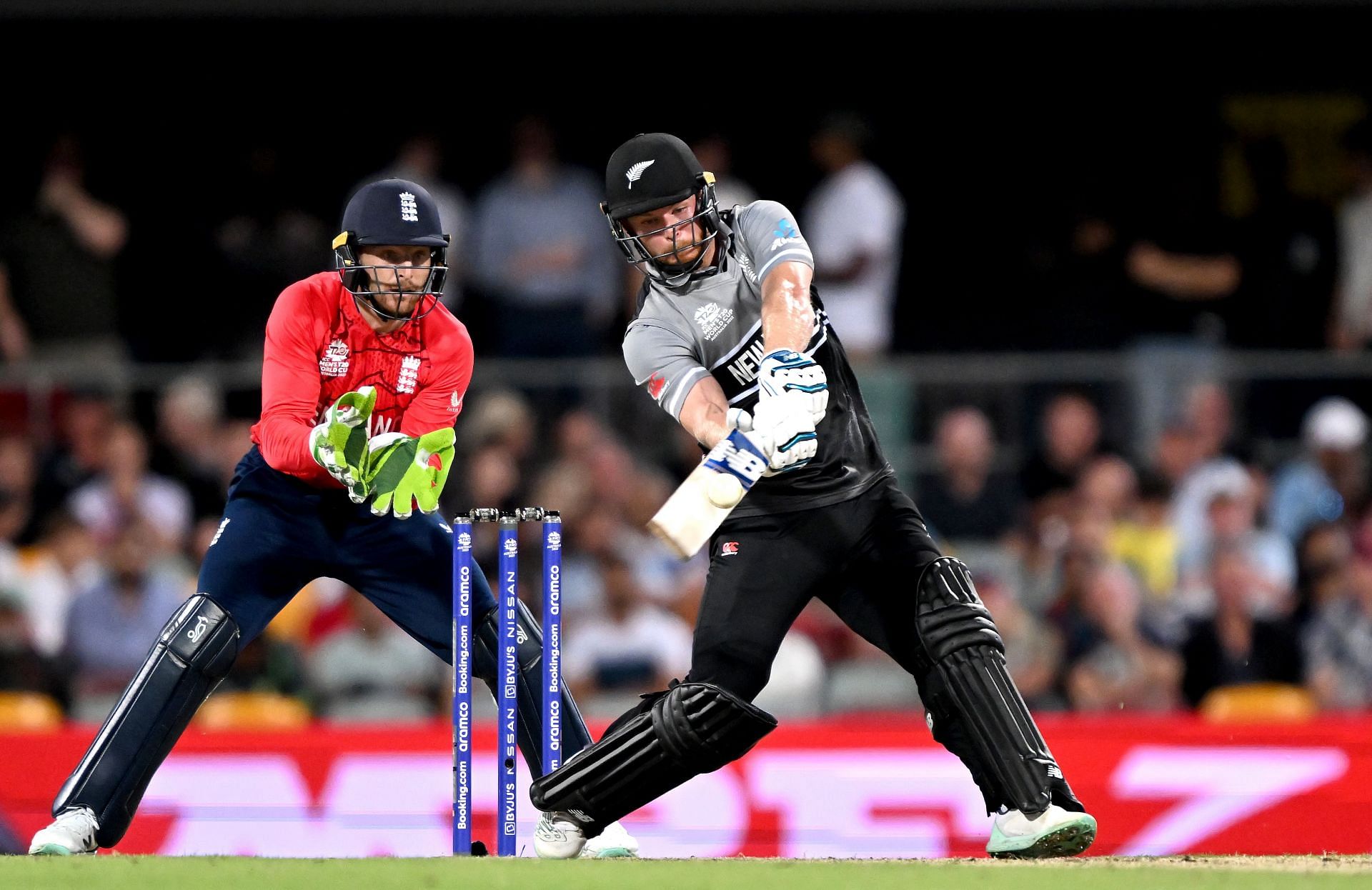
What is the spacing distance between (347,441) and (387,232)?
663mm

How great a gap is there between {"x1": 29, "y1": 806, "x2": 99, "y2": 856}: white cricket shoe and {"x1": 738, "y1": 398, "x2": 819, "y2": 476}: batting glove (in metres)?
2.24

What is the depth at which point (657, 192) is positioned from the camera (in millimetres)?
5590

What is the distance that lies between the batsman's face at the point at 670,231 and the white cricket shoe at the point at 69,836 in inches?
91.2

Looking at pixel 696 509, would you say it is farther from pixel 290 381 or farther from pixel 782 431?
pixel 290 381

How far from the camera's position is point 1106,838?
7758mm

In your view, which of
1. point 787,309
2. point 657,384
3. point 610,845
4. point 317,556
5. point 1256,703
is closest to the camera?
point 787,309

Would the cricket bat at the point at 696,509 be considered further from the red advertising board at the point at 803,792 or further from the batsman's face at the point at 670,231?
the red advertising board at the point at 803,792

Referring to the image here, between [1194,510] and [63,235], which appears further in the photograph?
[63,235]

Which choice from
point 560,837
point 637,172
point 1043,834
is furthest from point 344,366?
point 1043,834

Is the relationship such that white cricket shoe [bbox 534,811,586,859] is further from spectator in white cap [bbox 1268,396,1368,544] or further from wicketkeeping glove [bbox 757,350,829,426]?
spectator in white cap [bbox 1268,396,1368,544]

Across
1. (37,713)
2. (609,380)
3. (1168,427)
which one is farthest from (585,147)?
(37,713)

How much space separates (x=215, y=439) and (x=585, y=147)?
379 cm

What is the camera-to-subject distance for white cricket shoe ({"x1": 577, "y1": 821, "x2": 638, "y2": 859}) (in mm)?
6004

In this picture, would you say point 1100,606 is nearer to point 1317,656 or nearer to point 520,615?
point 1317,656
